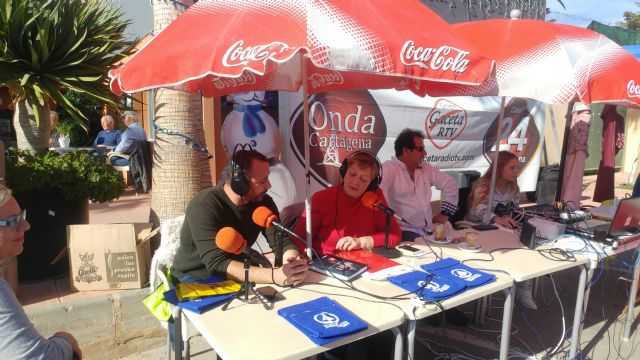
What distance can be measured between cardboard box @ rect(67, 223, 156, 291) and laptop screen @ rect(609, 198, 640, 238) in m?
4.00

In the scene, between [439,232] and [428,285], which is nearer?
[428,285]

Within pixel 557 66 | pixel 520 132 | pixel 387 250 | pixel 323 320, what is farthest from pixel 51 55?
pixel 520 132

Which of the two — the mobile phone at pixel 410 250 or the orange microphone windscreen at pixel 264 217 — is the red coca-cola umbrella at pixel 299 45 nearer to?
the orange microphone windscreen at pixel 264 217

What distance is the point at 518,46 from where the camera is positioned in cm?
322

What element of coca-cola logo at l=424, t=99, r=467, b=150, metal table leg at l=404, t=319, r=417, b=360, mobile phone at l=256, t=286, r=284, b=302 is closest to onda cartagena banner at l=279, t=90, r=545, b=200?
coca-cola logo at l=424, t=99, r=467, b=150

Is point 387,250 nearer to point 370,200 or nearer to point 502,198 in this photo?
point 370,200

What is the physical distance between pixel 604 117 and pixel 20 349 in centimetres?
933

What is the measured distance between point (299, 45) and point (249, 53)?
24 centimetres

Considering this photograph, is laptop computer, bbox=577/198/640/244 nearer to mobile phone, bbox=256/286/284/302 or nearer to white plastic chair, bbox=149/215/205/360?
mobile phone, bbox=256/286/284/302

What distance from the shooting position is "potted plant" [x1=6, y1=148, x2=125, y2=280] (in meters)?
3.87

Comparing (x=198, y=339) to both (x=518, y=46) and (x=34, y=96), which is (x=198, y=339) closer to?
(x=34, y=96)

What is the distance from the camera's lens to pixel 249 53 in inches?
77.0

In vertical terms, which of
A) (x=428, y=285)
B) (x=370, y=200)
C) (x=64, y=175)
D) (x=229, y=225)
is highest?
(x=64, y=175)

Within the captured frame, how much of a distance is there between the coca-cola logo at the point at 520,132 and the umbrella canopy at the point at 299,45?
637 cm
